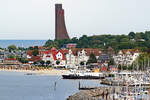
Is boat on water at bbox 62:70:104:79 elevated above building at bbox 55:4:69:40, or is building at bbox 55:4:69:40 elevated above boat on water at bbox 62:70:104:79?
building at bbox 55:4:69:40

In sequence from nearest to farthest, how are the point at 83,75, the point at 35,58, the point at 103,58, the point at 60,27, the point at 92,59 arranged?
the point at 83,75, the point at 92,59, the point at 103,58, the point at 35,58, the point at 60,27

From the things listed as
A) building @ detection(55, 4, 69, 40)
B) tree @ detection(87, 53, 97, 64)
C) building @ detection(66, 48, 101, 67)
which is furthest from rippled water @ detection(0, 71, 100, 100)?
building @ detection(55, 4, 69, 40)

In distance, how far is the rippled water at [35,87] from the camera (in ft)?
165

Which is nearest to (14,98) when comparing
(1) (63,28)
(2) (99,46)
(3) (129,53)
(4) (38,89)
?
(4) (38,89)

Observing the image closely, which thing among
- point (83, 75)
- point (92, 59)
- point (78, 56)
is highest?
point (78, 56)

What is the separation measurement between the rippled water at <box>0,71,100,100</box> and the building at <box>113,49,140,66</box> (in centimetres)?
1234

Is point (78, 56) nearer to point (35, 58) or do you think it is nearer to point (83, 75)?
point (35, 58)

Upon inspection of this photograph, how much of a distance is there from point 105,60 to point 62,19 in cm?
3997

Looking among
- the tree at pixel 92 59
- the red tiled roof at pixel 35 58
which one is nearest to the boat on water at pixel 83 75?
the tree at pixel 92 59

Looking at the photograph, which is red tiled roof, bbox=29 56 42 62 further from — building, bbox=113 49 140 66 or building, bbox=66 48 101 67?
building, bbox=113 49 140 66

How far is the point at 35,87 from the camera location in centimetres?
5856

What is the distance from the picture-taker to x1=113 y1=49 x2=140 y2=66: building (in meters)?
81.2

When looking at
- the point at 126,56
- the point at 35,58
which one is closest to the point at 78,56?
the point at 35,58

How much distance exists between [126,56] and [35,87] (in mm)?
26427
